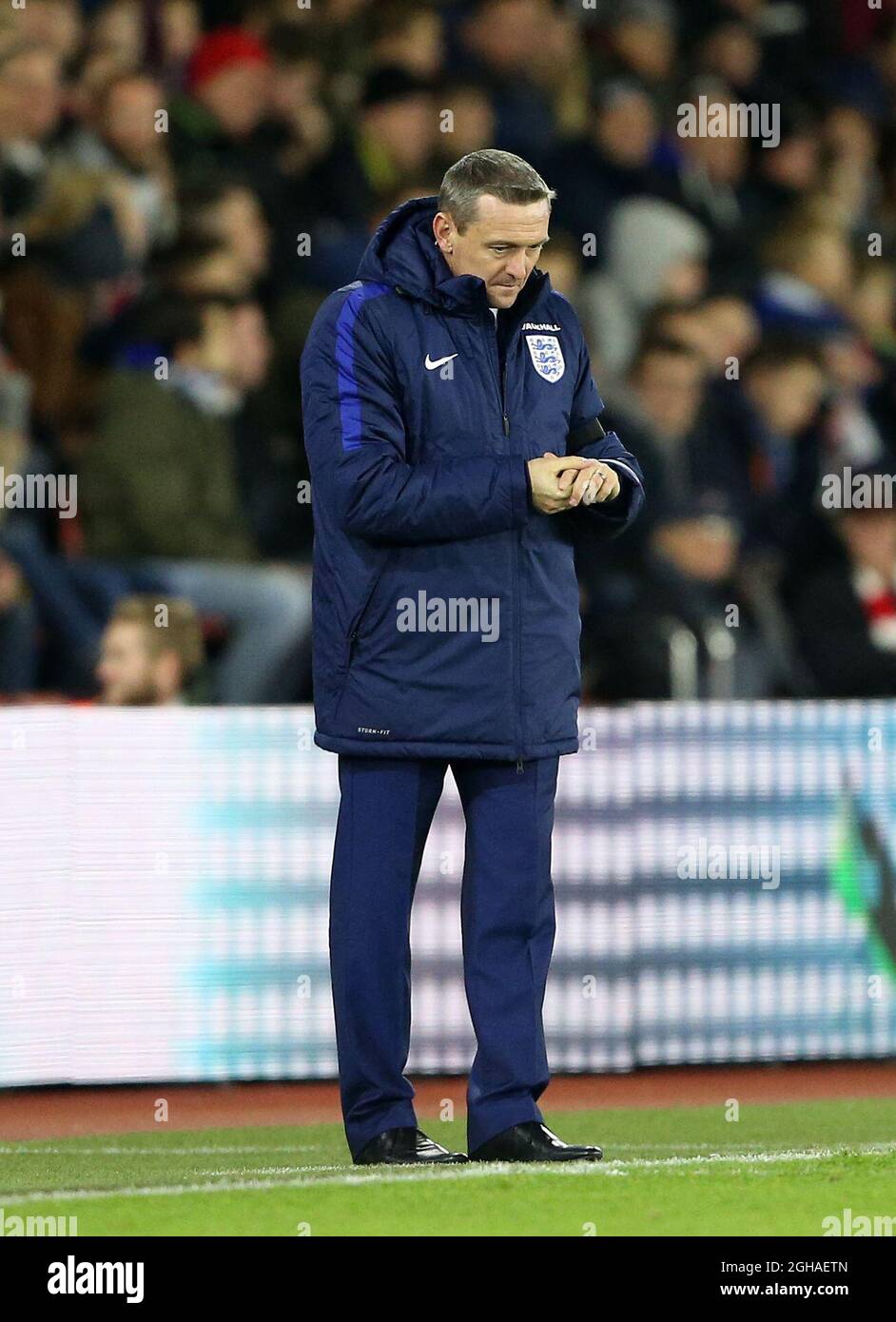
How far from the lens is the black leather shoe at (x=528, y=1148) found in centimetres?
528

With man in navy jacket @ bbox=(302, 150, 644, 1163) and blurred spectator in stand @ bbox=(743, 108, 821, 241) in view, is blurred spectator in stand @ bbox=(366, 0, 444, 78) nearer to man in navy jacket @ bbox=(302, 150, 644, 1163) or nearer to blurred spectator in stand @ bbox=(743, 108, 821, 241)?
blurred spectator in stand @ bbox=(743, 108, 821, 241)

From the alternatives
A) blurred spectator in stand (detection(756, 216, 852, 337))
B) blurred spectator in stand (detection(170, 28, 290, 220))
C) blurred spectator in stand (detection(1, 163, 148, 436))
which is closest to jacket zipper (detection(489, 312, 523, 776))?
blurred spectator in stand (detection(1, 163, 148, 436))

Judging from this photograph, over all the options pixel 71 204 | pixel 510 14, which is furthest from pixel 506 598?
pixel 510 14

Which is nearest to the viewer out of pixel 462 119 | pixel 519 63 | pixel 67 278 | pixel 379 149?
pixel 67 278

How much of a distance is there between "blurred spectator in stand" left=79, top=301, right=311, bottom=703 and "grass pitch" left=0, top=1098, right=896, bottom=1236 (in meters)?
2.83

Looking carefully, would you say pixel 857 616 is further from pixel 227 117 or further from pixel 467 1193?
pixel 467 1193

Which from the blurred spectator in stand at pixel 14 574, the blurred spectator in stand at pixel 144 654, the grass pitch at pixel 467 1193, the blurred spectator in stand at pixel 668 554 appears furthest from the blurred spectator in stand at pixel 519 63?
the grass pitch at pixel 467 1193

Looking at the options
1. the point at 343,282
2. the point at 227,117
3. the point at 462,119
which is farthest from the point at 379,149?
the point at 343,282

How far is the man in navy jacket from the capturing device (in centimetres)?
521

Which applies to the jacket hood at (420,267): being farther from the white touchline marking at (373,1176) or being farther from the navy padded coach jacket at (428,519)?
the white touchline marking at (373,1176)

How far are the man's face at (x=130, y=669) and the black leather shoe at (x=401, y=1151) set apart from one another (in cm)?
302

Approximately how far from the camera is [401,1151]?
5.31m

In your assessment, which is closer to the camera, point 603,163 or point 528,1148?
point 528,1148

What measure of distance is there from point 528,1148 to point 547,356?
67.2 inches
